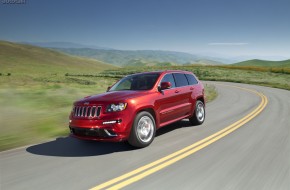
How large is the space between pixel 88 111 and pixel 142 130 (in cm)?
127

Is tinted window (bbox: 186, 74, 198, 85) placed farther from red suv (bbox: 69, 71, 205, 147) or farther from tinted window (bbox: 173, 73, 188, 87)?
red suv (bbox: 69, 71, 205, 147)

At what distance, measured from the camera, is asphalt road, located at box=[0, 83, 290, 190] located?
4.89 metres

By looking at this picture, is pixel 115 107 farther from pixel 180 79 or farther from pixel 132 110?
pixel 180 79

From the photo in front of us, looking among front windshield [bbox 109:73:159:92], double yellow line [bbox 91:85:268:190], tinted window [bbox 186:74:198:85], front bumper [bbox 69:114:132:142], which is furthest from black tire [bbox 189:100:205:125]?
front bumper [bbox 69:114:132:142]

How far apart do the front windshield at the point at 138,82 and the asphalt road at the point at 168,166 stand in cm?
138

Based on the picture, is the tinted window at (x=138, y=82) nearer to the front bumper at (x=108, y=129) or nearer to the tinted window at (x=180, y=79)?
the tinted window at (x=180, y=79)

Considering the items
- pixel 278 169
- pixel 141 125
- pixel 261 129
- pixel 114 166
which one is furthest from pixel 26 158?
pixel 261 129

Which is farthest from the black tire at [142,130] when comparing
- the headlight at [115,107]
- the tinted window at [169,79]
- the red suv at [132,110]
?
the tinted window at [169,79]

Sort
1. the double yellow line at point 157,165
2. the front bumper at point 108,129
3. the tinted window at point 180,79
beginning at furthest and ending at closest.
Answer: the tinted window at point 180,79
the front bumper at point 108,129
the double yellow line at point 157,165

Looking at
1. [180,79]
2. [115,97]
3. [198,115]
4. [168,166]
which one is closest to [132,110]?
[115,97]

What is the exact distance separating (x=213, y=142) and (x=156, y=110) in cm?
151

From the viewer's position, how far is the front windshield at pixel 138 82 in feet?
27.2

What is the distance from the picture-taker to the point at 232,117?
11.7 metres

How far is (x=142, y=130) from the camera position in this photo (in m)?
7.29
